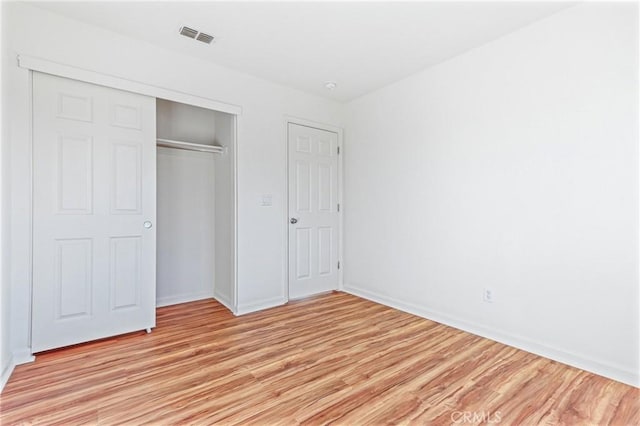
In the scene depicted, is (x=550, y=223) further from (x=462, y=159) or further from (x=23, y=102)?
(x=23, y=102)

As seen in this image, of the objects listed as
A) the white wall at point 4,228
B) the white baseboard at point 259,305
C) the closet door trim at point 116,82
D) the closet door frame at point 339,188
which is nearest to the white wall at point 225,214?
the white baseboard at point 259,305

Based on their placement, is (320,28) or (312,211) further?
(312,211)

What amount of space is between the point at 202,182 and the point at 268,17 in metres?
2.01

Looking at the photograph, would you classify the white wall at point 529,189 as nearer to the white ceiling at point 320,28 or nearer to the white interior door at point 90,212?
the white ceiling at point 320,28

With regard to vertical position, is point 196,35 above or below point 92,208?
above

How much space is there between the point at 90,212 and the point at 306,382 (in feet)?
6.79

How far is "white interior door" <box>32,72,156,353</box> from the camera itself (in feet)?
7.50

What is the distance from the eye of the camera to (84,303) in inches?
96.7

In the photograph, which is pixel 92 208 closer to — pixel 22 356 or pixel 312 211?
pixel 22 356

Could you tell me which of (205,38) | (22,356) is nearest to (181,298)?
(22,356)

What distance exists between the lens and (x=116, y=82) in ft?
8.32

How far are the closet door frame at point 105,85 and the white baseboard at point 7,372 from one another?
0.06 m

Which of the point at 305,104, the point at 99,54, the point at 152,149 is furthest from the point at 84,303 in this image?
the point at 305,104

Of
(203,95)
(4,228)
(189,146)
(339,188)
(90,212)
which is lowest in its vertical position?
(4,228)
